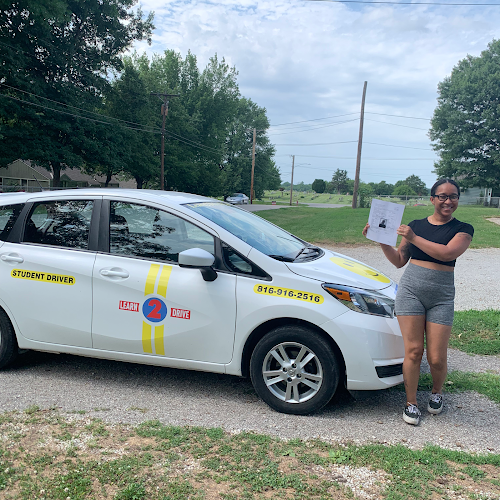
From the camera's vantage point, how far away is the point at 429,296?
11.6ft

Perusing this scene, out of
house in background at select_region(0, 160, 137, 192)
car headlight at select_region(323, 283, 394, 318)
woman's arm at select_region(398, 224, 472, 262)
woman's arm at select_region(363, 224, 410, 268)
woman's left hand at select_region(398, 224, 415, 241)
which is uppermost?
house in background at select_region(0, 160, 137, 192)

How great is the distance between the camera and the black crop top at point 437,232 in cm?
348

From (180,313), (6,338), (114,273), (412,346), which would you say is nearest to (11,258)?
(6,338)

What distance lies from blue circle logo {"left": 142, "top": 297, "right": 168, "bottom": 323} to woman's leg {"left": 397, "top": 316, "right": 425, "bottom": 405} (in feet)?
6.02

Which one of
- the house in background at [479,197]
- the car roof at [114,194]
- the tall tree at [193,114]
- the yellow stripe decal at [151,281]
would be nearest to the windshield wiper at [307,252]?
the car roof at [114,194]

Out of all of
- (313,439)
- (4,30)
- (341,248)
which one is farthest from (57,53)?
(313,439)

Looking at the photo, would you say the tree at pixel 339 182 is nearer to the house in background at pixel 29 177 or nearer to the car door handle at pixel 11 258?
the house in background at pixel 29 177

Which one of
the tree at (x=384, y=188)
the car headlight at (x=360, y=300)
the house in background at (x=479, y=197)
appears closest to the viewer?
the car headlight at (x=360, y=300)

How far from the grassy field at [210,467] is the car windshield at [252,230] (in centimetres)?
152

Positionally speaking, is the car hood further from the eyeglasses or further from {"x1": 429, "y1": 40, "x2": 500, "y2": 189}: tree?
{"x1": 429, "y1": 40, "x2": 500, "y2": 189}: tree

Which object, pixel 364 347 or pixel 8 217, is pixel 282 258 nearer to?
pixel 364 347

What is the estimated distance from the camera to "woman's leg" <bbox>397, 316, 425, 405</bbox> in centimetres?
356

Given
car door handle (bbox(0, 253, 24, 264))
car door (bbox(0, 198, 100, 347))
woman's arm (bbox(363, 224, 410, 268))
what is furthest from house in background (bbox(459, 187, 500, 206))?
car door handle (bbox(0, 253, 24, 264))

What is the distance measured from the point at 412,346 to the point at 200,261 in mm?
1708
